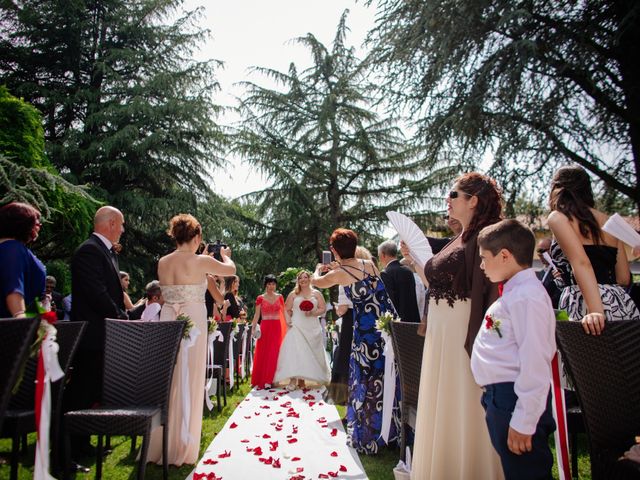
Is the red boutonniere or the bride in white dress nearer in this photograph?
the red boutonniere

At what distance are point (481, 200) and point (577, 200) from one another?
82 cm

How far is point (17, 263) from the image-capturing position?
12.4 ft

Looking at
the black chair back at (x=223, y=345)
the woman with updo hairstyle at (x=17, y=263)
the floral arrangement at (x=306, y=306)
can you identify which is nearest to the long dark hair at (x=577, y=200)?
the woman with updo hairstyle at (x=17, y=263)

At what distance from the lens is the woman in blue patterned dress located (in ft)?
17.4

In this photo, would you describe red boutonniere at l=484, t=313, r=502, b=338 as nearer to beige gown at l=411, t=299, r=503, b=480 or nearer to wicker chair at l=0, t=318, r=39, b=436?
beige gown at l=411, t=299, r=503, b=480

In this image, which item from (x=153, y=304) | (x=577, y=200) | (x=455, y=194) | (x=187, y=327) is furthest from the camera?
(x=153, y=304)

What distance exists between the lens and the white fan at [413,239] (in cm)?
385

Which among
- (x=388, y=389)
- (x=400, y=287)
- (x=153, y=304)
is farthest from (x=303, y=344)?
(x=388, y=389)

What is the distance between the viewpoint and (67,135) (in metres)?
17.8

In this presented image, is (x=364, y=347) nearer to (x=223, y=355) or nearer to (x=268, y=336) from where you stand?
(x=223, y=355)

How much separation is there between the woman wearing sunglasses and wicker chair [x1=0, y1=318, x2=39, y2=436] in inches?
90.2

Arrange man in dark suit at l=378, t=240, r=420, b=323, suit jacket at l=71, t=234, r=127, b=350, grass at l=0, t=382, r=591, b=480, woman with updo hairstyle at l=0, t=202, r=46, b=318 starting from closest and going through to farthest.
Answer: woman with updo hairstyle at l=0, t=202, r=46, b=318 → grass at l=0, t=382, r=591, b=480 → suit jacket at l=71, t=234, r=127, b=350 → man in dark suit at l=378, t=240, r=420, b=323

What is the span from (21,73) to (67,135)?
3111 mm

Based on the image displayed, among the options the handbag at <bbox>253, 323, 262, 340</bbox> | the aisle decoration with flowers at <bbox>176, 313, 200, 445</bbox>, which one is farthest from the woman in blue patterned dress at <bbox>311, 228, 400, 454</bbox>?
the handbag at <bbox>253, 323, 262, 340</bbox>
